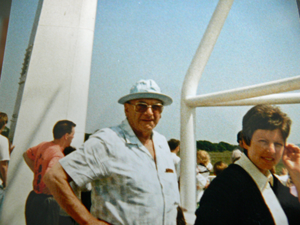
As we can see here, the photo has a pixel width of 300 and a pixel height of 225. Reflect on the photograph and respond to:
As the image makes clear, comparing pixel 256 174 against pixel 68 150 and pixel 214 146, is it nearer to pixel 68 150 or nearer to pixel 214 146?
pixel 214 146

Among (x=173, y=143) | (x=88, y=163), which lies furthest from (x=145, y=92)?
(x=88, y=163)

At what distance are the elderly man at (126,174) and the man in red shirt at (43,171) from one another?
13 cm

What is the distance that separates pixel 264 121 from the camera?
1.19 metres

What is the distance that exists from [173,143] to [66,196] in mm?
663

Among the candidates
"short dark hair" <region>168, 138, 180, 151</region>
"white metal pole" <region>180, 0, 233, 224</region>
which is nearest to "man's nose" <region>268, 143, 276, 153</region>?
"white metal pole" <region>180, 0, 233, 224</region>

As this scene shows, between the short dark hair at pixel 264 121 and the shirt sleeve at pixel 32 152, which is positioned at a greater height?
the short dark hair at pixel 264 121

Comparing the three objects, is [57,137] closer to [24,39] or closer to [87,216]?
[87,216]

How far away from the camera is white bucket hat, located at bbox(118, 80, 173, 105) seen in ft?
3.71

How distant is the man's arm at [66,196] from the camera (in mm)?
929

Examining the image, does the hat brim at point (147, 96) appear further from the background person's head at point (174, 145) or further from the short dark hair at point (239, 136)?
the short dark hair at point (239, 136)

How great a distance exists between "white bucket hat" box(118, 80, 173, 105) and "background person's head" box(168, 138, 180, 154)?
25 centimetres

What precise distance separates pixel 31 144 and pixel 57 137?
0.53ft

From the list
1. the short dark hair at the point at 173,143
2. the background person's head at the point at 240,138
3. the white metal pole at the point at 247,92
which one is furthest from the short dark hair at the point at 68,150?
the background person's head at the point at 240,138

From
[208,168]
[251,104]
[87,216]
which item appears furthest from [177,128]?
[87,216]
